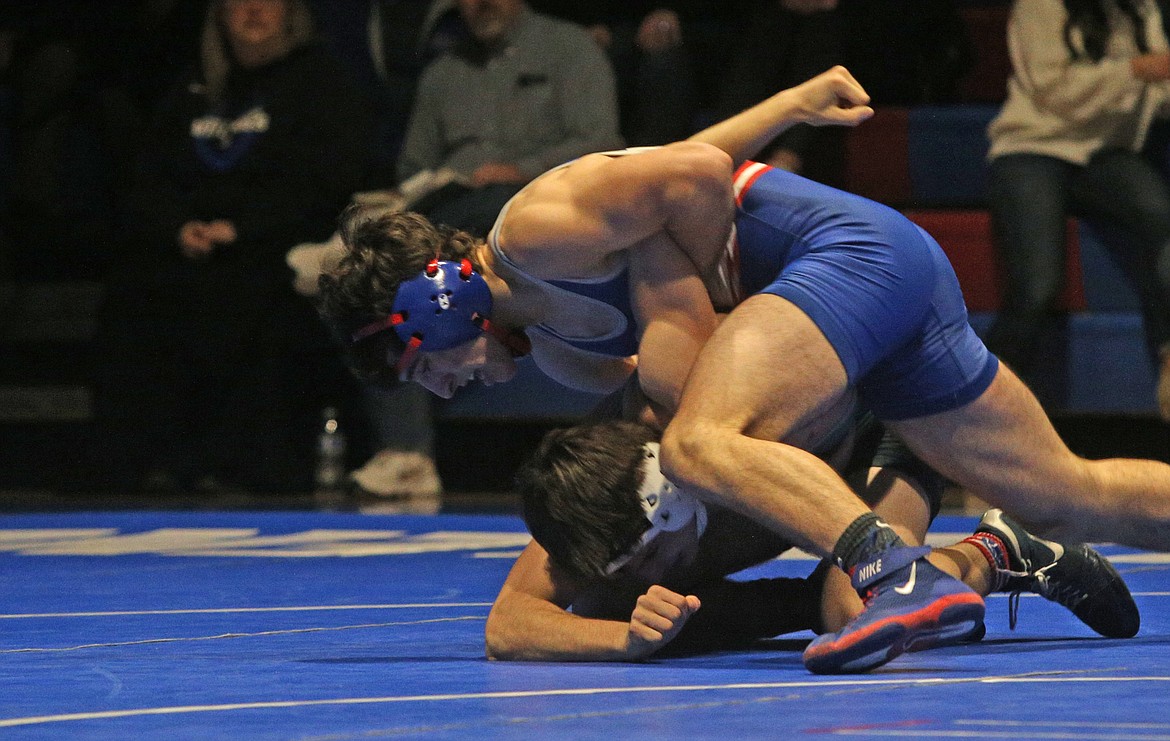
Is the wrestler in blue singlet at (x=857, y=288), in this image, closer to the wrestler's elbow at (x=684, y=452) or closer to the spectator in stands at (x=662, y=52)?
the wrestler's elbow at (x=684, y=452)

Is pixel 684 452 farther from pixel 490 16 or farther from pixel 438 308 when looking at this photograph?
pixel 490 16

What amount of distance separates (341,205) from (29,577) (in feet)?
9.64

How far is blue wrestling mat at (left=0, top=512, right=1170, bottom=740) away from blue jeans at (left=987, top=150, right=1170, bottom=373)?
1.74 meters

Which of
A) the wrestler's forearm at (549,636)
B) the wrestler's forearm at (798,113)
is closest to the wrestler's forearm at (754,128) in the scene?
the wrestler's forearm at (798,113)

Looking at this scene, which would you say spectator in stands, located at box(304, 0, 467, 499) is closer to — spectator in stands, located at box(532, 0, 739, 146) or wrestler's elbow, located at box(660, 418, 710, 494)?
spectator in stands, located at box(532, 0, 739, 146)

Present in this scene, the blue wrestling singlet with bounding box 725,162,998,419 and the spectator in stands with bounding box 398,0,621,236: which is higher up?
the blue wrestling singlet with bounding box 725,162,998,419

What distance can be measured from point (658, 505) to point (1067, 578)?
83 cm

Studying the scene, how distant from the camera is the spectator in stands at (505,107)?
726 cm

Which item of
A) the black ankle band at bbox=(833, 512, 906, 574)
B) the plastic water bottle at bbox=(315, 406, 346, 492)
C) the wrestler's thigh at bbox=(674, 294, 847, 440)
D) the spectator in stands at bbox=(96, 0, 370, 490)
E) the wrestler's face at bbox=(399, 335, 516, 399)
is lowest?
the plastic water bottle at bbox=(315, 406, 346, 492)

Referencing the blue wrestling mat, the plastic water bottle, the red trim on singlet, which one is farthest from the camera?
the plastic water bottle

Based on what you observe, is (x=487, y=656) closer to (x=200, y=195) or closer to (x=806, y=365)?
(x=806, y=365)

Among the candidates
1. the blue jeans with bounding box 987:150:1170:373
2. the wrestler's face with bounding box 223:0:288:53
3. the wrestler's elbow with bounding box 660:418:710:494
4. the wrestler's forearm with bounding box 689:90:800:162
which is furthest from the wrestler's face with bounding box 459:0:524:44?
the wrestler's elbow with bounding box 660:418:710:494

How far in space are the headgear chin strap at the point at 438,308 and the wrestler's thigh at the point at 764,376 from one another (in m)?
0.43

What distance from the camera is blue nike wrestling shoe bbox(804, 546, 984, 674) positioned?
2855 mm
